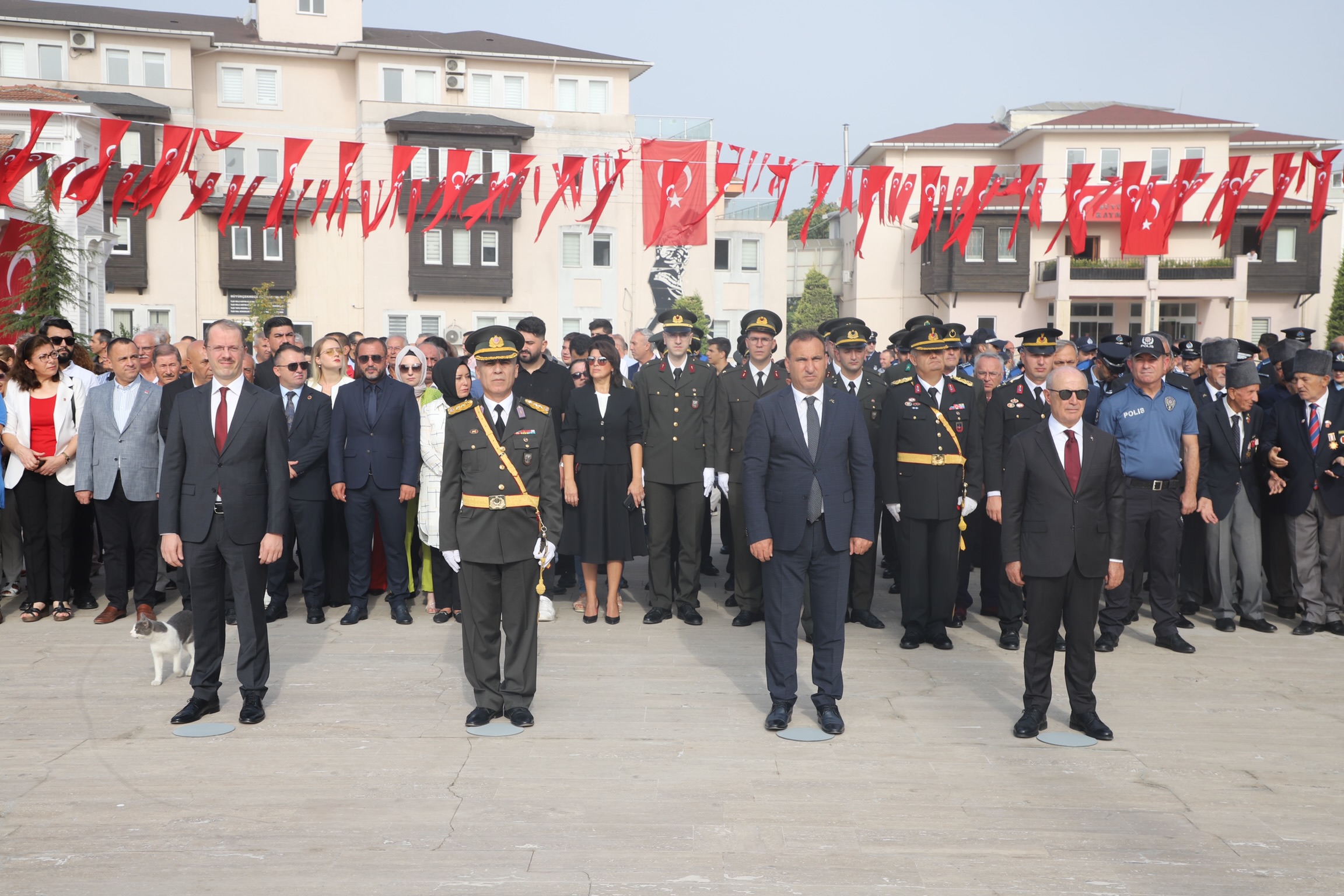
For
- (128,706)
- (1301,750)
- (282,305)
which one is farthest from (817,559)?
(282,305)

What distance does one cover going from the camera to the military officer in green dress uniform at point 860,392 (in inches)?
335

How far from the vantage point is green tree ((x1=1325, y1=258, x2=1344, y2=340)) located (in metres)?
42.4

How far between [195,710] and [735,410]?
4418 millimetres

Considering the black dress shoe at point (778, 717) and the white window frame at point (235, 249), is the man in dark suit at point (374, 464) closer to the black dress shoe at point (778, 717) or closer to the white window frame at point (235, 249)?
the black dress shoe at point (778, 717)

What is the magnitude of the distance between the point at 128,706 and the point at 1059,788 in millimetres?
5099

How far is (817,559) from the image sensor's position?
6.12 meters

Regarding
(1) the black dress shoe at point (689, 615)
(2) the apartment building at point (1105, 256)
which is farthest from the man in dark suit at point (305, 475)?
(2) the apartment building at point (1105, 256)

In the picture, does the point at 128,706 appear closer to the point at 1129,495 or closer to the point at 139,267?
the point at 1129,495

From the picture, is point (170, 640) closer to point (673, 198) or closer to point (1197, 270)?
point (673, 198)

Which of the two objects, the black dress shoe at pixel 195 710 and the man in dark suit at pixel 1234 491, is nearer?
the black dress shoe at pixel 195 710

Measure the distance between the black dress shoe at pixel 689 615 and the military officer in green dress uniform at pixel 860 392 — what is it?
1.20 metres

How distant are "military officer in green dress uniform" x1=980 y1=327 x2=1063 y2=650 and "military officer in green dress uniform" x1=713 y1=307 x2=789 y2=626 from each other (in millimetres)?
1610

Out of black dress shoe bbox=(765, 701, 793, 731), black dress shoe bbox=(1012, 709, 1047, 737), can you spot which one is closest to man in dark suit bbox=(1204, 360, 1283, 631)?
black dress shoe bbox=(1012, 709, 1047, 737)

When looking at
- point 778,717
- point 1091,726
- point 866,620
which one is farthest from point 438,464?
point 1091,726
